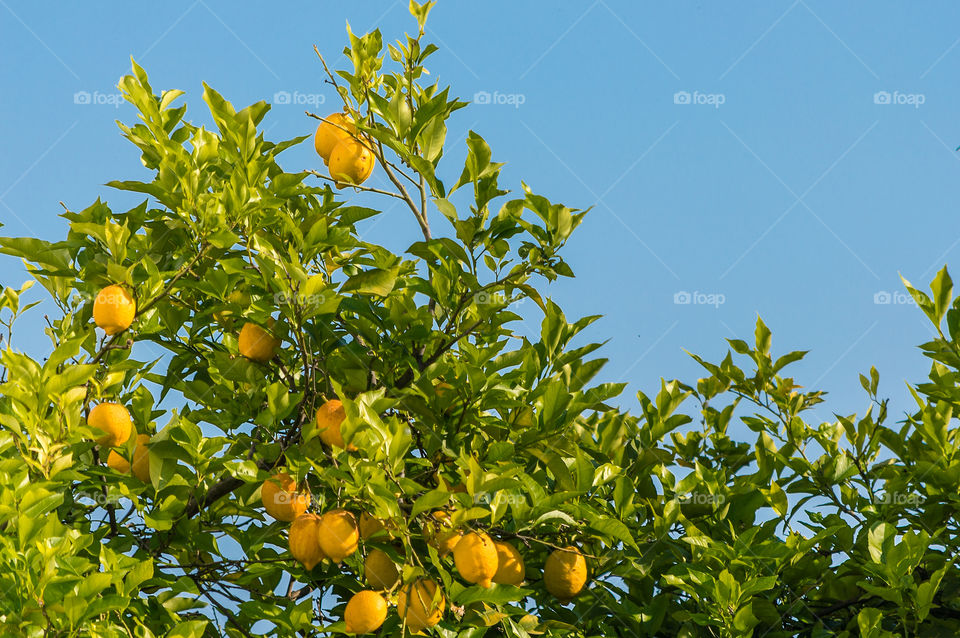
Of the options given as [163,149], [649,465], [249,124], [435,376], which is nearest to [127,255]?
[163,149]

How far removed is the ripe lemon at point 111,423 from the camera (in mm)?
2332

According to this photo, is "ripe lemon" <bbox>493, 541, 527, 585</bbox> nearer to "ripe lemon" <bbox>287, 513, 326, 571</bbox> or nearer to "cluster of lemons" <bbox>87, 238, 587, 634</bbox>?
"cluster of lemons" <bbox>87, 238, 587, 634</bbox>

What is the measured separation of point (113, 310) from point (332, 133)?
860mm

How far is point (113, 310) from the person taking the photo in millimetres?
2252

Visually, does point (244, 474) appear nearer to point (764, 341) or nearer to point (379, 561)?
point (379, 561)

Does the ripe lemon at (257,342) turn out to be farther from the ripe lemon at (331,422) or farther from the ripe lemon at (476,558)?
the ripe lemon at (476,558)

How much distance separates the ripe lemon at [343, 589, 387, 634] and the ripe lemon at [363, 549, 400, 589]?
0.12 m

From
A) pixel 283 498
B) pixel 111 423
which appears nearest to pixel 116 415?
pixel 111 423

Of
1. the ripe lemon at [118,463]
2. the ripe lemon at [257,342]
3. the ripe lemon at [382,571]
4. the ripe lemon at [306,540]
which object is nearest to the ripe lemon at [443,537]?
the ripe lemon at [382,571]

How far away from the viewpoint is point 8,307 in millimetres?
2943

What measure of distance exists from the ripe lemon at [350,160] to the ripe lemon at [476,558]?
1185mm

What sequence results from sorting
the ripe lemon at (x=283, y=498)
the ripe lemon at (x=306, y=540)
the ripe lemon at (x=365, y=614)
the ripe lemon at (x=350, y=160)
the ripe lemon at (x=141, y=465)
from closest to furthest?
the ripe lemon at (x=365, y=614), the ripe lemon at (x=306, y=540), the ripe lemon at (x=283, y=498), the ripe lemon at (x=141, y=465), the ripe lemon at (x=350, y=160)

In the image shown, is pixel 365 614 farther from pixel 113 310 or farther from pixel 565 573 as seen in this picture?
pixel 113 310

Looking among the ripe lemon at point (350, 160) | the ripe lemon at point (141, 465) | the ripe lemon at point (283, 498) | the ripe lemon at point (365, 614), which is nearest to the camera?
the ripe lemon at point (365, 614)
